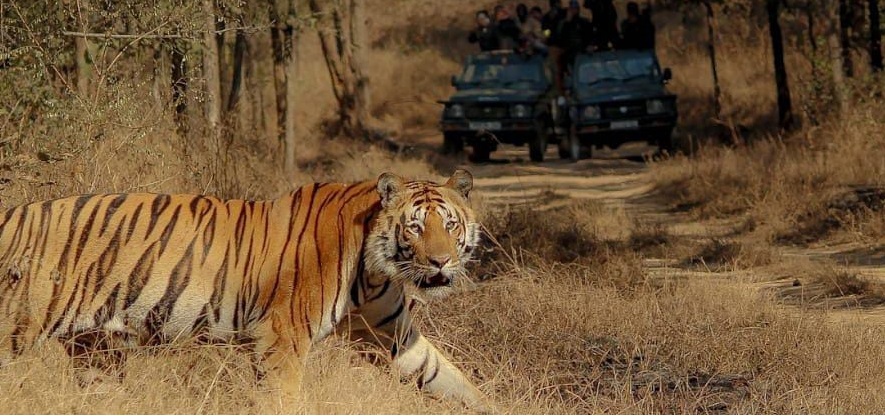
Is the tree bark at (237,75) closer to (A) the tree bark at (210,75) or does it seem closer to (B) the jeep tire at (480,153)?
(A) the tree bark at (210,75)

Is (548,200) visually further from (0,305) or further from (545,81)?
(0,305)

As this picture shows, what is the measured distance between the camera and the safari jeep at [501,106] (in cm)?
2516

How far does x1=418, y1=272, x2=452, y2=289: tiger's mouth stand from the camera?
21.6 feet

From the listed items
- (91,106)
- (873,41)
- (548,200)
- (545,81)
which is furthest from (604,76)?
(91,106)

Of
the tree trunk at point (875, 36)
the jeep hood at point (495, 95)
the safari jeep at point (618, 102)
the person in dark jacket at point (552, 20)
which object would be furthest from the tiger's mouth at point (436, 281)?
the person in dark jacket at point (552, 20)

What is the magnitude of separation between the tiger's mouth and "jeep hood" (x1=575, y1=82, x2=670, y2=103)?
60.7 ft

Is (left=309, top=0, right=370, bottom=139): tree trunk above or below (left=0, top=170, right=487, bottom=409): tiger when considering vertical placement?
below

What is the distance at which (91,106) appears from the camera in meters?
9.64

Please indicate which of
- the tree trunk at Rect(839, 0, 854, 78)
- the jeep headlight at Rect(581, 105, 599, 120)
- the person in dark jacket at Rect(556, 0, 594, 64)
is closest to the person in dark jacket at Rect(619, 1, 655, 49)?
the person in dark jacket at Rect(556, 0, 594, 64)

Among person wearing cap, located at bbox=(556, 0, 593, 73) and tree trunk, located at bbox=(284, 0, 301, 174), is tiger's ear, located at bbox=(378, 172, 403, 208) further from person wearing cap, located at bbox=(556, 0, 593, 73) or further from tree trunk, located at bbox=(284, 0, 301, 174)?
person wearing cap, located at bbox=(556, 0, 593, 73)

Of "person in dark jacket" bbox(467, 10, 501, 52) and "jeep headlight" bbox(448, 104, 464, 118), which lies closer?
"jeep headlight" bbox(448, 104, 464, 118)

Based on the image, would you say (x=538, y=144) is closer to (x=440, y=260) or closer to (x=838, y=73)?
(x=838, y=73)

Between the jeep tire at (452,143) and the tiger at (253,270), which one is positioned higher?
the tiger at (253,270)

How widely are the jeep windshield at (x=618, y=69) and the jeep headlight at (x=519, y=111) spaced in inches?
43.9
